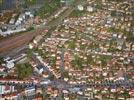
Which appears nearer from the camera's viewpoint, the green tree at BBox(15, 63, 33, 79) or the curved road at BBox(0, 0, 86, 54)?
the green tree at BBox(15, 63, 33, 79)

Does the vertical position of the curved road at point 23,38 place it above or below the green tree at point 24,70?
above

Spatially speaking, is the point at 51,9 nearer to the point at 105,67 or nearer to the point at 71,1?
the point at 71,1

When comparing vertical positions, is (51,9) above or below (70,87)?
above

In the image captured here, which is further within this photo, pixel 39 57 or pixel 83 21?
pixel 83 21

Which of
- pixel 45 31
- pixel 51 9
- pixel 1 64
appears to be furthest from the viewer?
pixel 51 9

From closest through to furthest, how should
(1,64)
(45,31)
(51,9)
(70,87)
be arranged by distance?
(70,87)
(1,64)
(45,31)
(51,9)

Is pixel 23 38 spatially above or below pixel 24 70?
above

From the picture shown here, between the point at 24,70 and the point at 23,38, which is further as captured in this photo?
the point at 23,38

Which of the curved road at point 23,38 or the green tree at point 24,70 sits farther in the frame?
the curved road at point 23,38

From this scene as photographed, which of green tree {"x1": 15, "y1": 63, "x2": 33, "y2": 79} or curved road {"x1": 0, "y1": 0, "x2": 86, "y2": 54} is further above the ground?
curved road {"x1": 0, "y1": 0, "x2": 86, "y2": 54}

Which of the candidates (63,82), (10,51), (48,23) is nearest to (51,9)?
(48,23)
